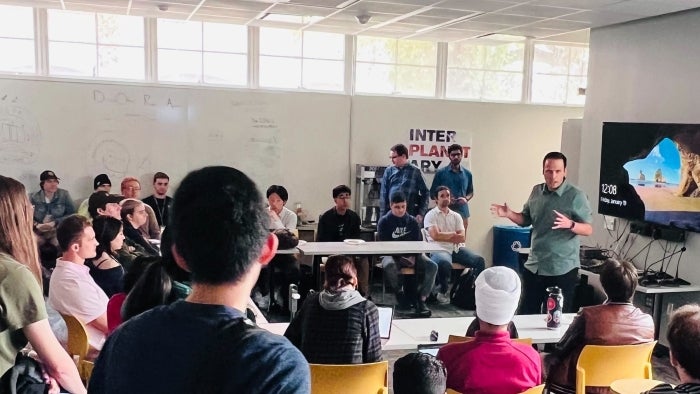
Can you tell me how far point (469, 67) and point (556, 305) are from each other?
5.12 metres

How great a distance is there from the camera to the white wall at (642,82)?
4.88m

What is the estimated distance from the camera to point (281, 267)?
5.97m

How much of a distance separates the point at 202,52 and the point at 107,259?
159 inches

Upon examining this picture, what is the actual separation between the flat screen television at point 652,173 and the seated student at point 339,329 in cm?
308

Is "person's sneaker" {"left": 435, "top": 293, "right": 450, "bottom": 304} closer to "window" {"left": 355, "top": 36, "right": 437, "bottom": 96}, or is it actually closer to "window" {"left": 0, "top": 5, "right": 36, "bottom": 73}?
"window" {"left": 355, "top": 36, "right": 437, "bottom": 96}

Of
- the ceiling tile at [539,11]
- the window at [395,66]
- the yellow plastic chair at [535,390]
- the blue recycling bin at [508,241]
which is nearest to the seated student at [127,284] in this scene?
the yellow plastic chair at [535,390]

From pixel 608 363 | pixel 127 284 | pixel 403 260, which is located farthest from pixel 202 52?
pixel 608 363

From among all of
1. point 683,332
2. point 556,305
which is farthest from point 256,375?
point 556,305

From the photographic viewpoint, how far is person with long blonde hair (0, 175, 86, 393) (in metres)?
1.81

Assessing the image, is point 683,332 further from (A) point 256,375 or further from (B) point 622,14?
(B) point 622,14

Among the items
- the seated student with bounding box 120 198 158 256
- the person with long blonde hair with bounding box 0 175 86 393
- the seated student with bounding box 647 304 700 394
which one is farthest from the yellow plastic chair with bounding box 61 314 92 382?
the seated student with bounding box 647 304 700 394

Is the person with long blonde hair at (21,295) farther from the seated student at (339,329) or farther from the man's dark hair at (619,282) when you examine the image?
the man's dark hair at (619,282)

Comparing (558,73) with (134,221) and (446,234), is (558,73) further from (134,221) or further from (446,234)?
(134,221)

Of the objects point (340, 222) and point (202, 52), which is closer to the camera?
point (340, 222)
